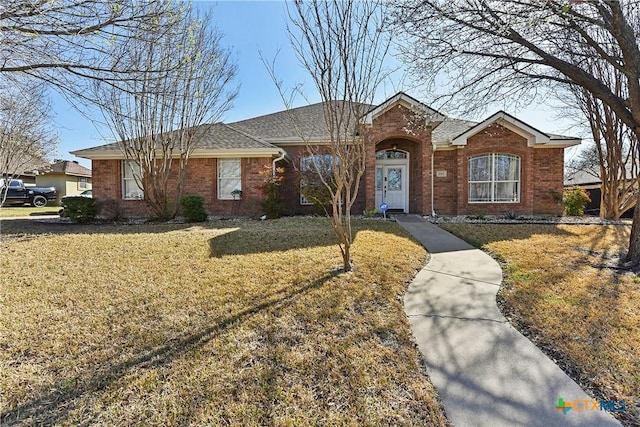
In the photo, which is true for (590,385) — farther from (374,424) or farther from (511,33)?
(511,33)

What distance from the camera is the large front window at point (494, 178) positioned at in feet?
42.4

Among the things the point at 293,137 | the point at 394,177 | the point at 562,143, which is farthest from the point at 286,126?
the point at 562,143

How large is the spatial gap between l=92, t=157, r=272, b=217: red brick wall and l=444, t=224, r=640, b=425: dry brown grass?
8.69 meters

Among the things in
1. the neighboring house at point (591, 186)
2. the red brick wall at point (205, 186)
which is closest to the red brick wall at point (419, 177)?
the red brick wall at point (205, 186)

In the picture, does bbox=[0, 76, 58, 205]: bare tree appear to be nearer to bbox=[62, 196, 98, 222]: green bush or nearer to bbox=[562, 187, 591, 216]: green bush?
bbox=[62, 196, 98, 222]: green bush

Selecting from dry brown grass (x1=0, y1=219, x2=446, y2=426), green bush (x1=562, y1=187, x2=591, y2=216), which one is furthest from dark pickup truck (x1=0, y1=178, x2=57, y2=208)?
green bush (x1=562, y1=187, x2=591, y2=216)

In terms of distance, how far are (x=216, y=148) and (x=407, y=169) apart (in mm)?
8754

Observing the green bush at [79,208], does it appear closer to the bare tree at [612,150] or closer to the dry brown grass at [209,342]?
the dry brown grass at [209,342]

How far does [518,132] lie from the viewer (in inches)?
487

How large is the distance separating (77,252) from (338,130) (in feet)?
20.5

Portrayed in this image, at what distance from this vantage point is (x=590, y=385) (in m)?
2.66

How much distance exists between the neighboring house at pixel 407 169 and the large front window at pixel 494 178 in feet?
0.13

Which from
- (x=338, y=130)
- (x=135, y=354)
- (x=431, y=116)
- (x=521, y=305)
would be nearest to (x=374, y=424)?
(x=135, y=354)

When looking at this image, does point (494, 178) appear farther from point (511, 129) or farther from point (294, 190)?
point (294, 190)
